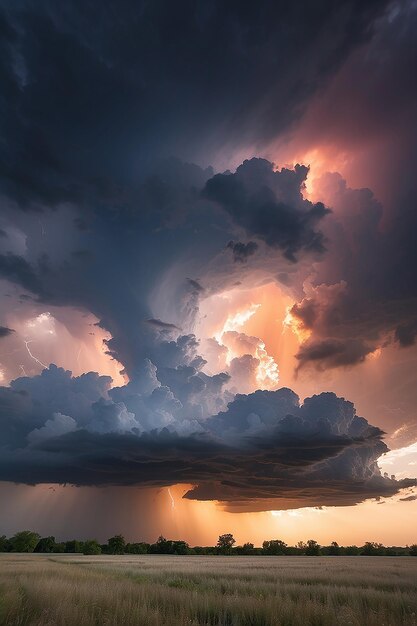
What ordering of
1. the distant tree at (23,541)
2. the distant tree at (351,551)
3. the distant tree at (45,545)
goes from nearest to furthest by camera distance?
the distant tree at (23,541) → the distant tree at (45,545) → the distant tree at (351,551)

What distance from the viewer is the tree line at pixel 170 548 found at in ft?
471

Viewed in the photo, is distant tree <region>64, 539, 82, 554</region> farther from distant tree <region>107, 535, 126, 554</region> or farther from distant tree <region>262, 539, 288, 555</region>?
distant tree <region>262, 539, 288, 555</region>

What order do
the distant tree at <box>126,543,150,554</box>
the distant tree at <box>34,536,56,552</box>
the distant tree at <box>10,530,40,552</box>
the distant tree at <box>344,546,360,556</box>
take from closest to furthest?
the distant tree at <box>10,530,40,552</box>, the distant tree at <box>34,536,56,552</box>, the distant tree at <box>344,546,360,556</box>, the distant tree at <box>126,543,150,554</box>

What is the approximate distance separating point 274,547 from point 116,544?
62.2 metres

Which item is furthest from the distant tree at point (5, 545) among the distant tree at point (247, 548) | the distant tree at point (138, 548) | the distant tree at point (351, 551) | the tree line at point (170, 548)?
the distant tree at point (351, 551)

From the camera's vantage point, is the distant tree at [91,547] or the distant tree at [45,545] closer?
the distant tree at [91,547]

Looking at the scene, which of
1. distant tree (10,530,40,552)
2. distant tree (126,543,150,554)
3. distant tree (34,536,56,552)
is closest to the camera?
distant tree (10,530,40,552)

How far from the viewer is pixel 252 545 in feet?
547

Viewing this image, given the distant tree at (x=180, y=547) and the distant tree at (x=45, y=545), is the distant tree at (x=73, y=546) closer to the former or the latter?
the distant tree at (x=45, y=545)

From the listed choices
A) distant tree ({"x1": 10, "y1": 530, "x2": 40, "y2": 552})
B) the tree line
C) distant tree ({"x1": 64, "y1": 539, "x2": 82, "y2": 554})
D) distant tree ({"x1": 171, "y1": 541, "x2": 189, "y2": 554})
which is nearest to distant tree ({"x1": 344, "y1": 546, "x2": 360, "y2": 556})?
the tree line

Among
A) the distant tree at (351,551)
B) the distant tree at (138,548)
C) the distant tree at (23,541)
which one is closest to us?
the distant tree at (23,541)

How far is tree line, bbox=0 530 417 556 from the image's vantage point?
471 ft

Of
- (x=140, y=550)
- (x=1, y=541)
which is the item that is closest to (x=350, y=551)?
(x=140, y=550)

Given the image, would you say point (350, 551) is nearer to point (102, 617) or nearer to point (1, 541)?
point (1, 541)
